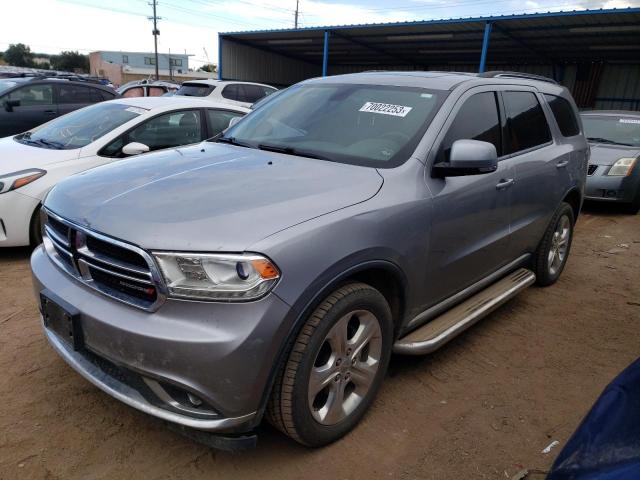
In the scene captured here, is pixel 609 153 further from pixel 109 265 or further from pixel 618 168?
pixel 109 265

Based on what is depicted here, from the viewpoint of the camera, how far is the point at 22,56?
77.1 meters

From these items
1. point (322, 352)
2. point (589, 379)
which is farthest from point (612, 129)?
point (322, 352)

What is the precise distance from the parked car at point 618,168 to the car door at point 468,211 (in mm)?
5395

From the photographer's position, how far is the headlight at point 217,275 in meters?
1.96

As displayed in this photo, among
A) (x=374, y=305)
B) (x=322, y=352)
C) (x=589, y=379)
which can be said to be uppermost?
(x=374, y=305)

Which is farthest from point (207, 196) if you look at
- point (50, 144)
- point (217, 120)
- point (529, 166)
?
point (217, 120)

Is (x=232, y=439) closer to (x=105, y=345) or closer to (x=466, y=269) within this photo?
(x=105, y=345)

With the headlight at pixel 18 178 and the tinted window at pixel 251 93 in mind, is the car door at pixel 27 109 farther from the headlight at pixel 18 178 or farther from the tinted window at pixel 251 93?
the tinted window at pixel 251 93

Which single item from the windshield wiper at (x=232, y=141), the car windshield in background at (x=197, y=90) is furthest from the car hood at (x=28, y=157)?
the car windshield in background at (x=197, y=90)

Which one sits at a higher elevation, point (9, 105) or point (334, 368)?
point (9, 105)

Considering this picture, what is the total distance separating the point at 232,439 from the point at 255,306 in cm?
58

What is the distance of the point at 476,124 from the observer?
3258 millimetres

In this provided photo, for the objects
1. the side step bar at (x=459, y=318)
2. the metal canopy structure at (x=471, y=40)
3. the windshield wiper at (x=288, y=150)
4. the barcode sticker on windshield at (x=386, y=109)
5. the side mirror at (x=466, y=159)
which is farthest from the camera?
the metal canopy structure at (x=471, y=40)

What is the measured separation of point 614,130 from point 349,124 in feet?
25.2
